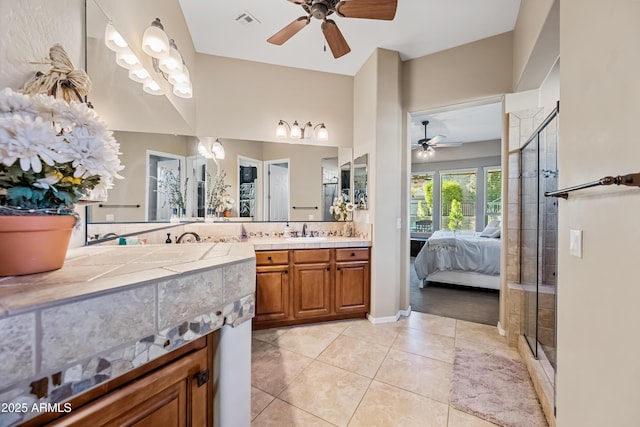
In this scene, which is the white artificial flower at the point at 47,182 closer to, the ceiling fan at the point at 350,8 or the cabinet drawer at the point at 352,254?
the ceiling fan at the point at 350,8

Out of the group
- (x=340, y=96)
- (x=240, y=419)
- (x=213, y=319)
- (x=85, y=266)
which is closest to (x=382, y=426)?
(x=240, y=419)

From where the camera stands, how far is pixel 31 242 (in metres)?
0.69

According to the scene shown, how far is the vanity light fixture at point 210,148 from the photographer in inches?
118

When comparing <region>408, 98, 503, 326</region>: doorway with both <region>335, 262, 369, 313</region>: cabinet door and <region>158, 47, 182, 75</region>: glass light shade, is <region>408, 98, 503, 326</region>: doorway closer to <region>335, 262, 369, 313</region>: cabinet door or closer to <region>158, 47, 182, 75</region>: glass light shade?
<region>335, 262, 369, 313</region>: cabinet door

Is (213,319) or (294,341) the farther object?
(294,341)

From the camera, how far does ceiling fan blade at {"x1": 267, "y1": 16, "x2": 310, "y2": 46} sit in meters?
2.05

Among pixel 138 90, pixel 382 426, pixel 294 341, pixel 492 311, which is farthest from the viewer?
pixel 492 311

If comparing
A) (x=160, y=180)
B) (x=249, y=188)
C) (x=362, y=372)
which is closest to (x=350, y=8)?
(x=160, y=180)

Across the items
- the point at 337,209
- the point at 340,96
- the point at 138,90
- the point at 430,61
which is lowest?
the point at 337,209

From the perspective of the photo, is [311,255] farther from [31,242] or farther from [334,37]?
[31,242]

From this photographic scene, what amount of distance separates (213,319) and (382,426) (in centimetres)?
136

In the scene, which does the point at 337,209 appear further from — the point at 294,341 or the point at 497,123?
the point at 497,123

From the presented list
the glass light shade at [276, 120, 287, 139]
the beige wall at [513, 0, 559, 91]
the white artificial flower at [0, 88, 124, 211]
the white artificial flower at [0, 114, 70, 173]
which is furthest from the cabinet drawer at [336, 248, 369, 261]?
the white artificial flower at [0, 114, 70, 173]

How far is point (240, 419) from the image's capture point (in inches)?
38.5
